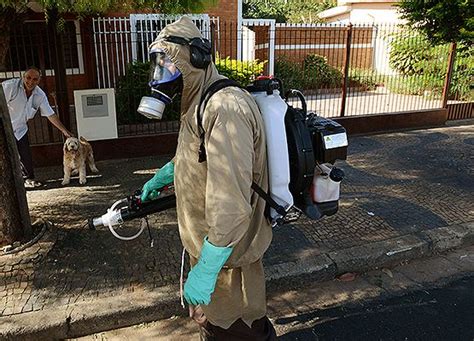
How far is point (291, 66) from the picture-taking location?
547 inches

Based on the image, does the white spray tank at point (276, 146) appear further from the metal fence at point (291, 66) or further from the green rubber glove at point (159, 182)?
the metal fence at point (291, 66)

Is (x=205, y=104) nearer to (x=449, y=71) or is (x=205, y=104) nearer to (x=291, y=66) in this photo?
(x=449, y=71)

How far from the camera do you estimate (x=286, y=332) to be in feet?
11.2

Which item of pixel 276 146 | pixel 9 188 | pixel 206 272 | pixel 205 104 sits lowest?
pixel 9 188

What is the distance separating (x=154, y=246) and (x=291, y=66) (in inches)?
417

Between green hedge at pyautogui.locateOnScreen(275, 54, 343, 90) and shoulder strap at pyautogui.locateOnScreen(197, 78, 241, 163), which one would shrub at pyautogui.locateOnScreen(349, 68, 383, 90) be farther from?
shoulder strap at pyautogui.locateOnScreen(197, 78, 241, 163)

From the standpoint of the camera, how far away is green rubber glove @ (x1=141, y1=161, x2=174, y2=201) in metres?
2.73

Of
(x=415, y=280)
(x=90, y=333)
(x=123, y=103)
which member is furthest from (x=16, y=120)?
(x=415, y=280)

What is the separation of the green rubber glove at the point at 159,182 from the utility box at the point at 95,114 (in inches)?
180

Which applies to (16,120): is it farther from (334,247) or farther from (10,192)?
(334,247)

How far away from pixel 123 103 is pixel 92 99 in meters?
1.36

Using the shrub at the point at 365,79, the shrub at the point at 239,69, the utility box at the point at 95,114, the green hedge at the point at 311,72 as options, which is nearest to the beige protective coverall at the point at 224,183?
the utility box at the point at 95,114

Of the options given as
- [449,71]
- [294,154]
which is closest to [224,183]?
[294,154]

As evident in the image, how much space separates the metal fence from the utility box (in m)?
0.69
